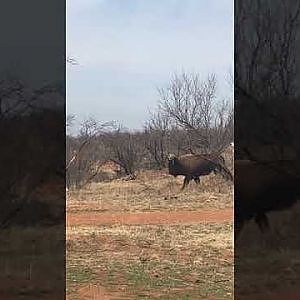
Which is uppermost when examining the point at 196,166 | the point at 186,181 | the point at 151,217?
the point at 196,166

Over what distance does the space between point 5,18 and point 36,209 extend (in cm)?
106

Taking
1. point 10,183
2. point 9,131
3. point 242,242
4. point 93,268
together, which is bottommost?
point 93,268

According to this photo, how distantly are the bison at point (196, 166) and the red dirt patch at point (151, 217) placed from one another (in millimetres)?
2743

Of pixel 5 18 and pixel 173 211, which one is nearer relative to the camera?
pixel 5 18

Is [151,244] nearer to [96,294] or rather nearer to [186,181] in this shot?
[96,294]

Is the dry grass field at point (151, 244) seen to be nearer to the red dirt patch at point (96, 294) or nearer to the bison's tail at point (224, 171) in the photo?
the red dirt patch at point (96, 294)

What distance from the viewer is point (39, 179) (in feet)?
12.0

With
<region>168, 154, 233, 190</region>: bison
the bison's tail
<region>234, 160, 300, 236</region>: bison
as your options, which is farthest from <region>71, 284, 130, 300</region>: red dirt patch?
the bison's tail

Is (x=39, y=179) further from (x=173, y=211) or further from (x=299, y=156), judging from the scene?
(x=173, y=211)

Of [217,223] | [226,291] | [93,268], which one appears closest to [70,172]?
[217,223]

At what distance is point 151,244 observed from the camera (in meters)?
11.2

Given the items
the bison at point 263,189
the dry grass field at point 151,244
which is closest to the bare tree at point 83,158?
the dry grass field at point 151,244

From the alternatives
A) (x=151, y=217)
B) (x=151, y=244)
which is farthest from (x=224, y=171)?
(x=151, y=244)

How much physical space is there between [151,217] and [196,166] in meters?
3.81
